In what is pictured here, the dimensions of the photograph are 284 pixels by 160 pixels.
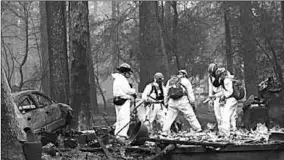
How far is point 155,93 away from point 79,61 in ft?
9.18

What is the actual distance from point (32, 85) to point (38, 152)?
29.5m

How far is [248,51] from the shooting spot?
102 ft

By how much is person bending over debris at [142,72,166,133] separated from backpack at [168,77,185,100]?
1117mm

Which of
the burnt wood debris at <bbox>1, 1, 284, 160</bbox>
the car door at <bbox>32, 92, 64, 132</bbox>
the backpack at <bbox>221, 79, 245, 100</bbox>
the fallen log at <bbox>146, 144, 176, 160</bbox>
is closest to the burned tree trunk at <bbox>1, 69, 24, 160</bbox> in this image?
the burnt wood debris at <bbox>1, 1, 284, 160</bbox>

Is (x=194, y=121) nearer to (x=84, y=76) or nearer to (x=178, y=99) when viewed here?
(x=178, y=99)

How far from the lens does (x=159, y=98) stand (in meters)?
18.2

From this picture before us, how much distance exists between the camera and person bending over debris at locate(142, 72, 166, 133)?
18150 millimetres

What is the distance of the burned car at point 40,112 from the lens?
14641 mm

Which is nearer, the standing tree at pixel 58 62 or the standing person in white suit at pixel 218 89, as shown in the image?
the standing person in white suit at pixel 218 89

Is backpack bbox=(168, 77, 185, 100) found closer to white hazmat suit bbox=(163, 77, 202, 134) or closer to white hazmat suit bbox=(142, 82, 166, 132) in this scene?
white hazmat suit bbox=(163, 77, 202, 134)

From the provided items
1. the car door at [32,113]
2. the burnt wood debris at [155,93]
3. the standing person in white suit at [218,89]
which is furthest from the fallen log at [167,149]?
the standing person in white suit at [218,89]

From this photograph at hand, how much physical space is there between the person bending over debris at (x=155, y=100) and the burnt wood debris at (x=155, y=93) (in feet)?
0.11

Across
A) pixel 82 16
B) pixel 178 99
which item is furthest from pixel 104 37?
pixel 178 99

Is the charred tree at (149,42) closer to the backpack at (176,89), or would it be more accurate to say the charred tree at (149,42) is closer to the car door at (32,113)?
the backpack at (176,89)
